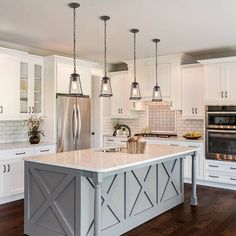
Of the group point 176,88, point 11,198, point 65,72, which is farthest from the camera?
point 176,88

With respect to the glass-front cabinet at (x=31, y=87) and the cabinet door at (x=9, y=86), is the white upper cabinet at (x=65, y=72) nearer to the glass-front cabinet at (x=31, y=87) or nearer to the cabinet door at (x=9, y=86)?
the glass-front cabinet at (x=31, y=87)

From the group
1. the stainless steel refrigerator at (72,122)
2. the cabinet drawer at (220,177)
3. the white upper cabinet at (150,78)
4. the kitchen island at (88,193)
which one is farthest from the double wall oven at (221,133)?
the stainless steel refrigerator at (72,122)

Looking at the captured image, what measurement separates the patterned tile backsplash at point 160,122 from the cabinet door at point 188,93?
40 cm

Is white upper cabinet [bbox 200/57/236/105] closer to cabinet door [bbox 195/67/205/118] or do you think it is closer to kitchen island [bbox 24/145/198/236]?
cabinet door [bbox 195/67/205/118]

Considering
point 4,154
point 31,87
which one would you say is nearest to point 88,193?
point 4,154

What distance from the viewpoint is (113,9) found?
12.1 feet

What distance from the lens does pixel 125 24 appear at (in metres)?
4.31

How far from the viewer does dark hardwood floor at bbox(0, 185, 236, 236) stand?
144 inches

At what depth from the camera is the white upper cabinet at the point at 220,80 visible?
18.5 ft

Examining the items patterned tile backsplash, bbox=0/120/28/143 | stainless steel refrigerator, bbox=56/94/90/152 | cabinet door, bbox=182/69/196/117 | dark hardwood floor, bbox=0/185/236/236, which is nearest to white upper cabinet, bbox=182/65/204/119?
cabinet door, bbox=182/69/196/117

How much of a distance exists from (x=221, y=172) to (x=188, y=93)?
69.3 inches

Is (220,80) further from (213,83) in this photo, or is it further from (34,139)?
(34,139)

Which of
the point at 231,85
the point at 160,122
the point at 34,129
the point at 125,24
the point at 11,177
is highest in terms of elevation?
the point at 125,24

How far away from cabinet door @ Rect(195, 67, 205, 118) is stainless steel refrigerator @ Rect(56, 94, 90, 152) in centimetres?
229
